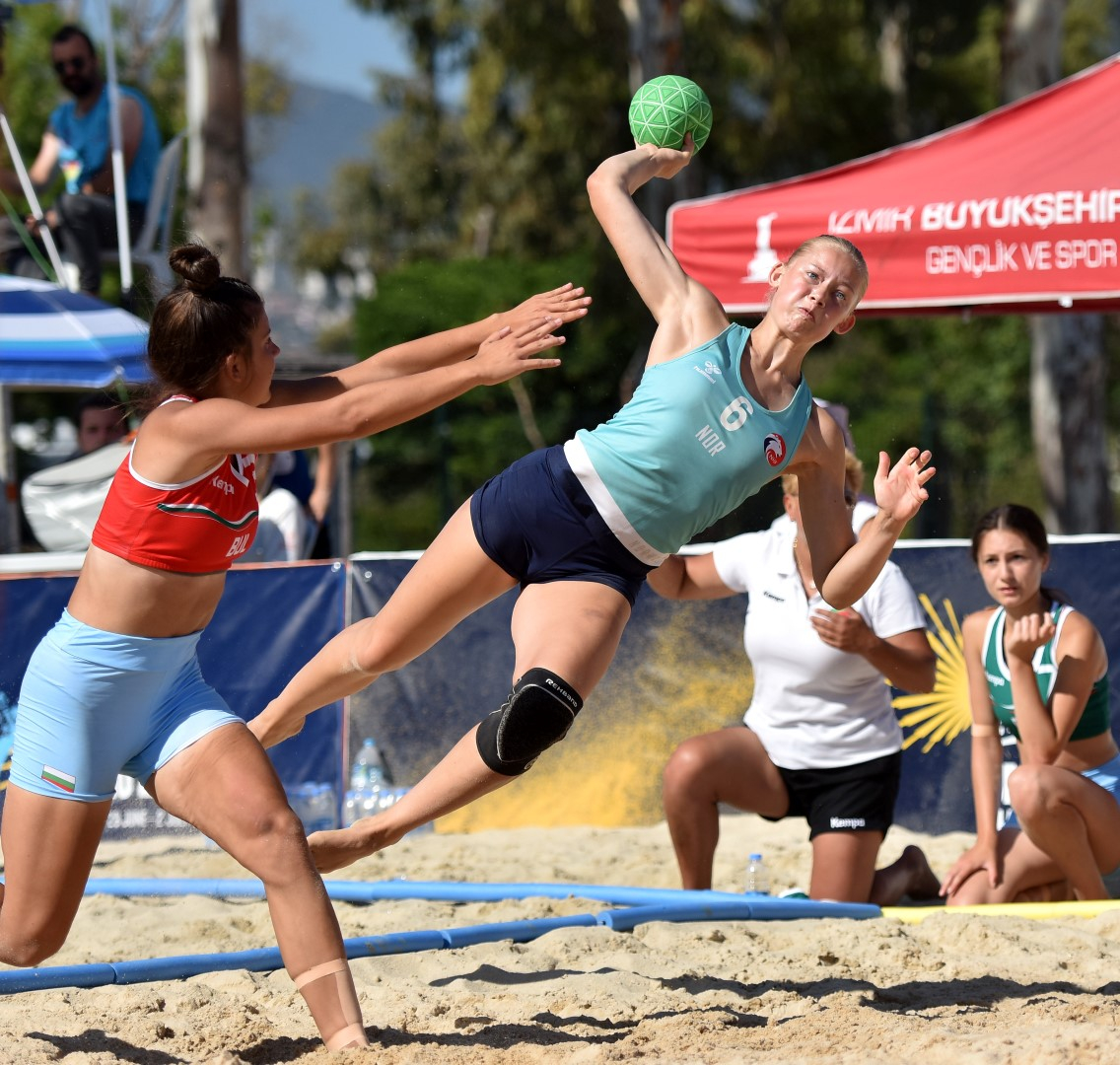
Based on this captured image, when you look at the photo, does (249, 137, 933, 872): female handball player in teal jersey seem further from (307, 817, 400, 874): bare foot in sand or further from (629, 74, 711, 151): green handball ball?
(629, 74, 711, 151): green handball ball

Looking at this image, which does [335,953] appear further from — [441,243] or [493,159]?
[441,243]

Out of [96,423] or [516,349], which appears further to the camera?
[96,423]

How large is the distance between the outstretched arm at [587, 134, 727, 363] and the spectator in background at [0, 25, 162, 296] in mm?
6619

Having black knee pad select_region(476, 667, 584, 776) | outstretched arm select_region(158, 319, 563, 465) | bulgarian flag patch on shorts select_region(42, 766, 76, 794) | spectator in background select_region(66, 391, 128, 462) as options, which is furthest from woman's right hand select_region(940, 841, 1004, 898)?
spectator in background select_region(66, 391, 128, 462)

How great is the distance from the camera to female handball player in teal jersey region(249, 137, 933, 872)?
3.40m

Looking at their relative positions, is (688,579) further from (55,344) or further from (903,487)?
(55,344)

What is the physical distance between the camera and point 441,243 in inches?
1399

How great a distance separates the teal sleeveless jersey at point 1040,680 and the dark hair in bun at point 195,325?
117 inches

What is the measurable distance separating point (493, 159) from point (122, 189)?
20.1 m

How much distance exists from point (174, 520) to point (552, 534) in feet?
2.88

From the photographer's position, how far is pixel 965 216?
643 centimetres

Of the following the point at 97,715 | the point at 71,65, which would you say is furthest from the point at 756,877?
the point at 71,65

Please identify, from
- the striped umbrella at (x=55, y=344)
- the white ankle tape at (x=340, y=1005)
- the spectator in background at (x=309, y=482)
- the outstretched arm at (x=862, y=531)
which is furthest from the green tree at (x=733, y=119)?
the white ankle tape at (x=340, y=1005)

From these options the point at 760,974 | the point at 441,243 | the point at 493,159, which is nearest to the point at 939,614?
the point at 760,974
